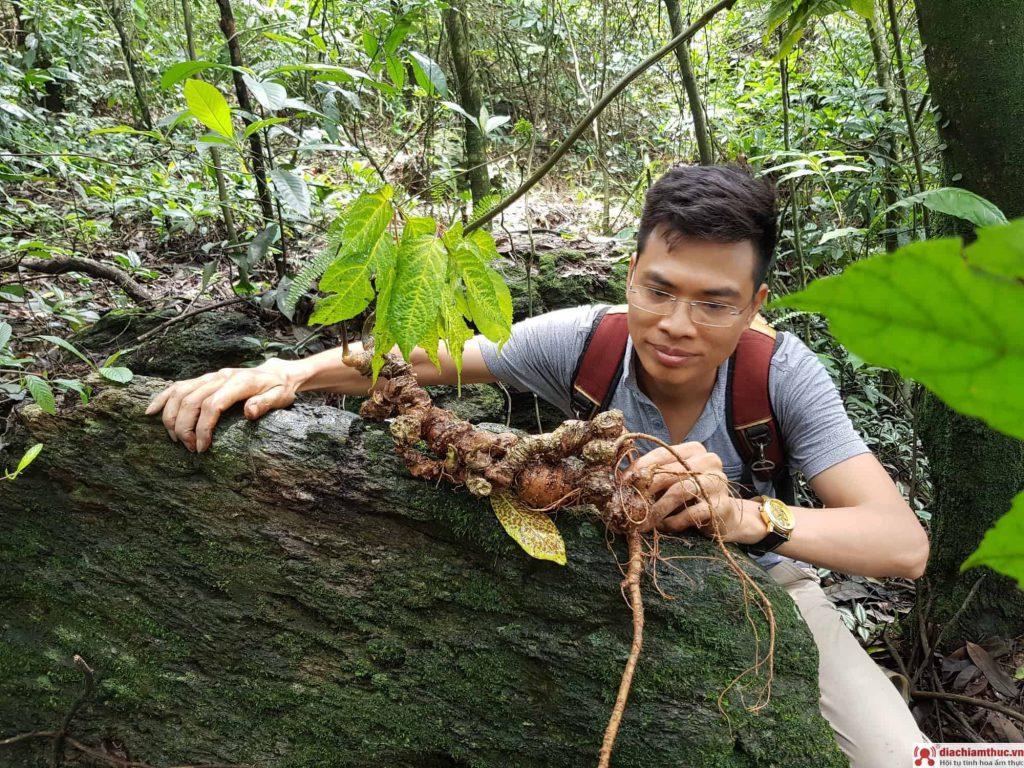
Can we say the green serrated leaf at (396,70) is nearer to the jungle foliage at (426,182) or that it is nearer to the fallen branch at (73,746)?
the jungle foliage at (426,182)

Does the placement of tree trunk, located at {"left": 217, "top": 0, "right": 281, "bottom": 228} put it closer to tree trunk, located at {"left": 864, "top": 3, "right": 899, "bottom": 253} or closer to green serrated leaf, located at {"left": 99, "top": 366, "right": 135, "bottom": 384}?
green serrated leaf, located at {"left": 99, "top": 366, "right": 135, "bottom": 384}

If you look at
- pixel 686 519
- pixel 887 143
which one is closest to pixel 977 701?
pixel 686 519

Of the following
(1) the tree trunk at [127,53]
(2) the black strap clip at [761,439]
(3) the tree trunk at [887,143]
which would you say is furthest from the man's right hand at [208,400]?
(1) the tree trunk at [127,53]

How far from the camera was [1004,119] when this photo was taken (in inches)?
92.7

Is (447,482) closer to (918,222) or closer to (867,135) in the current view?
(918,222)

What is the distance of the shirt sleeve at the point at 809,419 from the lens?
2363 millimetres

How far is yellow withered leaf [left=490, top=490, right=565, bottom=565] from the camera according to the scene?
1.76 metres

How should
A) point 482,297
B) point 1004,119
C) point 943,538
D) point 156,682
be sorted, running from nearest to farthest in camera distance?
point 482,297 → point 156,682 → point 1004,119 → point 943,538

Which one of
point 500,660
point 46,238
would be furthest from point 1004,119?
point 46,238

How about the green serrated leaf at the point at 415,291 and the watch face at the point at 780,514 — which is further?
the watch face at the point at 780,514

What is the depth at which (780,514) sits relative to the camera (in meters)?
2.04

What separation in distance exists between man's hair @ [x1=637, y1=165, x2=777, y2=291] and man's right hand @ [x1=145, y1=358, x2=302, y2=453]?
58.2 inches

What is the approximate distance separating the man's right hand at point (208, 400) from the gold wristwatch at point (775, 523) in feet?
5.30

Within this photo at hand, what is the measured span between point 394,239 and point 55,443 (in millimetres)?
1529
